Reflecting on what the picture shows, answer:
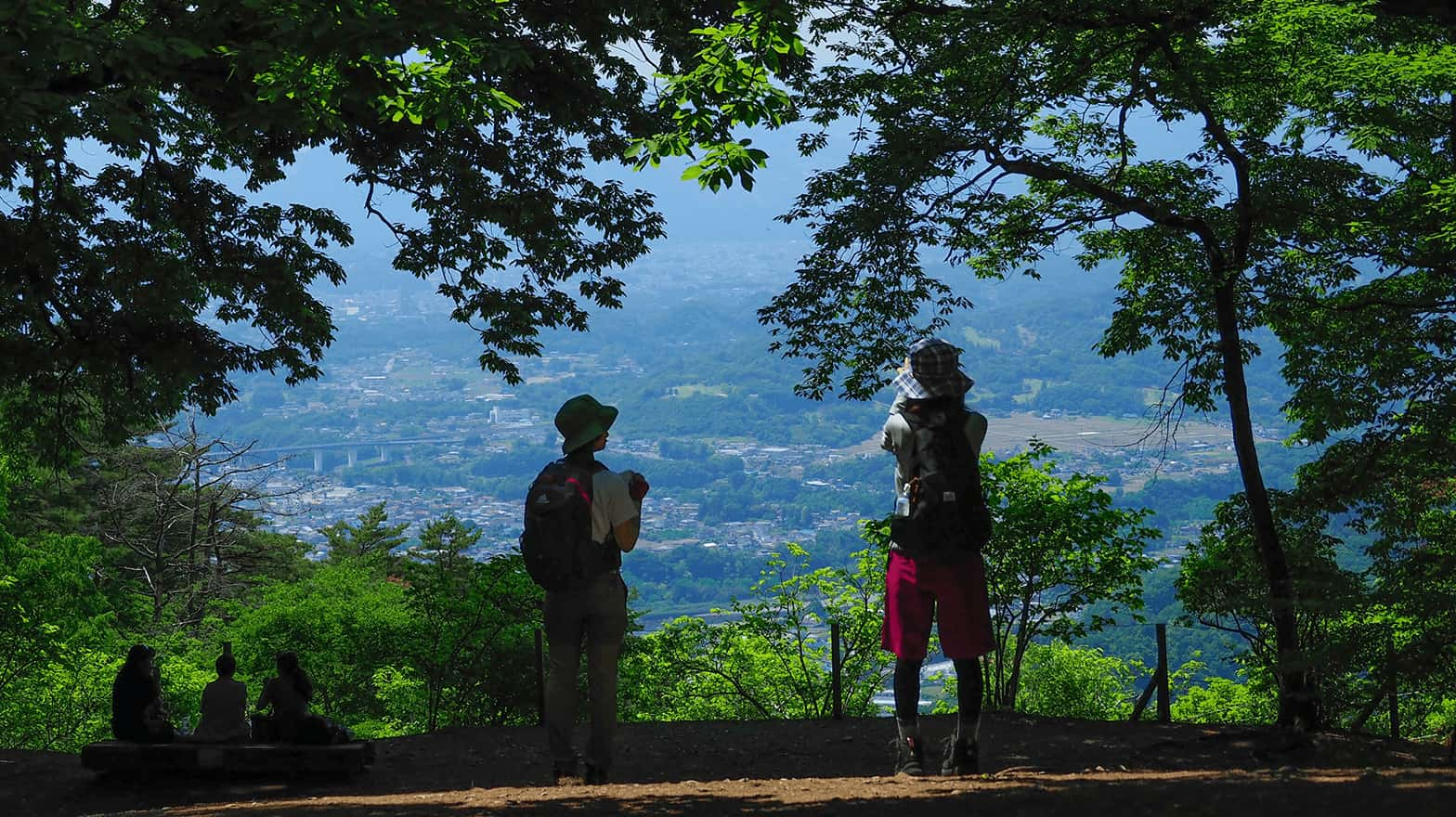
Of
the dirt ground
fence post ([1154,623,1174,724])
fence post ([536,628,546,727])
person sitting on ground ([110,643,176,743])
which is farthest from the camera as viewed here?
fence post ([536,628,546,727])

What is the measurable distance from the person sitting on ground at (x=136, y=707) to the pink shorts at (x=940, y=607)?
580cm

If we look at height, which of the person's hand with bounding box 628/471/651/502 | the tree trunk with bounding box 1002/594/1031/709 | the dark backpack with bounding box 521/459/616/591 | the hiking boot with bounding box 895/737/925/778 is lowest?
the hiking boot with bounding box 895/737/925/778

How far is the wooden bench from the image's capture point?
28.1 feet

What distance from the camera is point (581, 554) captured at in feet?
20.2

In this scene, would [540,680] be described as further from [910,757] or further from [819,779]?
[910,757]

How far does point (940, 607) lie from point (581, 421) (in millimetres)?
2040

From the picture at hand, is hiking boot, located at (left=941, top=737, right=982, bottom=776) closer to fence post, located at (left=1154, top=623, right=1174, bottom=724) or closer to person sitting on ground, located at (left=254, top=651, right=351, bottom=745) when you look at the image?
person sitting on ground, located at (left=254, top=651, right=351, bottom=745)

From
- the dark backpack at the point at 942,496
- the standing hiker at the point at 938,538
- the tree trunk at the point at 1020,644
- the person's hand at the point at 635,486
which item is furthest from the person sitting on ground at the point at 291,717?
the tree trunk at the point at 1020,644

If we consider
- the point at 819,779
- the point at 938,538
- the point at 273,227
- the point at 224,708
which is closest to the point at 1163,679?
the point at 819,779

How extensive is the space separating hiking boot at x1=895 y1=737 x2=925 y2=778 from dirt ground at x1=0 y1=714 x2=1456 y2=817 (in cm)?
16

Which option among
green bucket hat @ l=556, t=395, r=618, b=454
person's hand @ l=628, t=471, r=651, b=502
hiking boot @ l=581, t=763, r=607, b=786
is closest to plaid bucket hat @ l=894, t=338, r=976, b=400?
person's hand @ l=628, t=471, r=651, b=502

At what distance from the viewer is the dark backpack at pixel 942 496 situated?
19.6 feet

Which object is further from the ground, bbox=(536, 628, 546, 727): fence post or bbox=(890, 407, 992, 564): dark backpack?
bbox=(890, 407, 992, 564): dark backpack

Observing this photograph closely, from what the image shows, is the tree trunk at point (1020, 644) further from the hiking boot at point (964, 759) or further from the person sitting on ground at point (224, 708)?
the person sitting on ground at point (224, 708)
